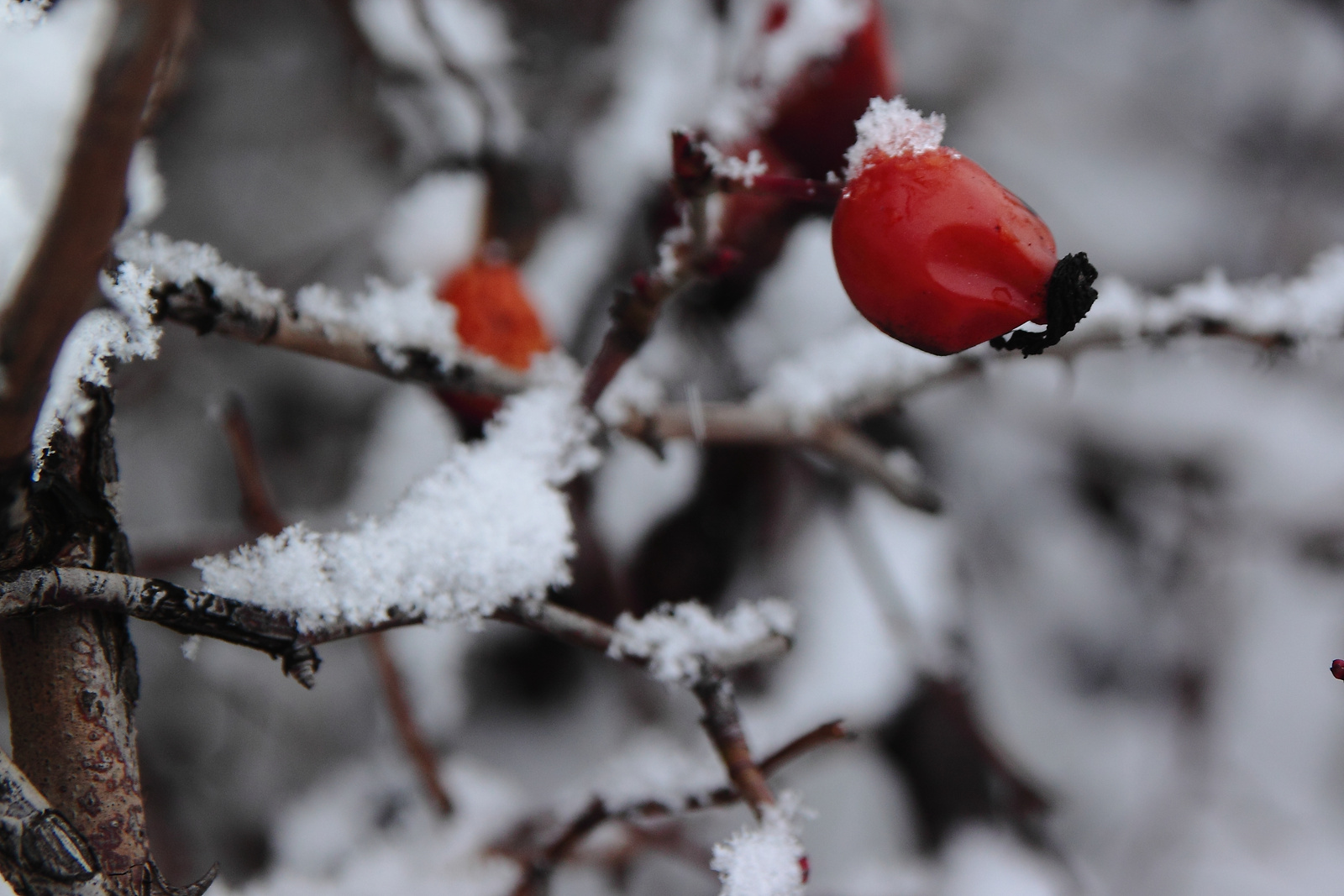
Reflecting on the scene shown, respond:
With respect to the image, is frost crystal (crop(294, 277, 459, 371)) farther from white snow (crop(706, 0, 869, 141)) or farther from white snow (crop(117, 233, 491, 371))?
white snow (crop(706, 0, 869, 141))

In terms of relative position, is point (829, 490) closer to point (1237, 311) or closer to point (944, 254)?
point (1237, 311)

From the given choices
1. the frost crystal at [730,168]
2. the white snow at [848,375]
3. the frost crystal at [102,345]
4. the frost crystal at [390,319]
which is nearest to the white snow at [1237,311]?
the white snow at [848,375]

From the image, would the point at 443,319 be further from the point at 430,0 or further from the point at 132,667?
the point at 430,0

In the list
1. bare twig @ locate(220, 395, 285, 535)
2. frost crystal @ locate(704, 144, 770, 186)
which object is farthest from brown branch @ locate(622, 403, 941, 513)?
bare twig @ locate(220, 395, 285, 535)

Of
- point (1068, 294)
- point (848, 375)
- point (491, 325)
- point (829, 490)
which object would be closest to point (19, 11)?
point (491, 325)

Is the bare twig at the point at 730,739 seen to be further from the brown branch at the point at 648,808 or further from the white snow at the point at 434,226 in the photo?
the white snow at the point at 434,226
